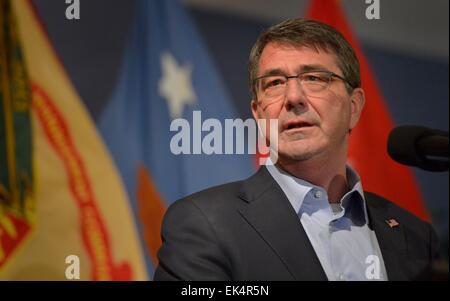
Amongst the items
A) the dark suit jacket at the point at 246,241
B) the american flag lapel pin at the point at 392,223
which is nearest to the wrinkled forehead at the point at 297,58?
the dark suit jacket at the point at 246,241

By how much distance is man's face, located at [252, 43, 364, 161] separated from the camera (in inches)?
51.9

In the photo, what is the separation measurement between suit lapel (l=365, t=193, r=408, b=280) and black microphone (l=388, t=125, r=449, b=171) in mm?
233

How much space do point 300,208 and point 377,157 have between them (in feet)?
3.18

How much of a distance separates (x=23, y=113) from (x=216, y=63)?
0.62 m

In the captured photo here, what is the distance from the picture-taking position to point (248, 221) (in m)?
1.26

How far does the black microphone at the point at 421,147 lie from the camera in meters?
1.07

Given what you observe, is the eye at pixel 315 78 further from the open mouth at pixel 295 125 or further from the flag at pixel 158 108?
the flag at pixel 158 108

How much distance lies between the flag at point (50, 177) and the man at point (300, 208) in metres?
0.90

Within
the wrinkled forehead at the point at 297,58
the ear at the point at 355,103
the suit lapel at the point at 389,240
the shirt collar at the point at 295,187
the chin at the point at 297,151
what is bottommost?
the suit lapel at the point at 389,240

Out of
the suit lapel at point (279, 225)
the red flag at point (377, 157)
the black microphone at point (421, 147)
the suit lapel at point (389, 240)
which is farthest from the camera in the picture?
the red flag at point (377, 157)

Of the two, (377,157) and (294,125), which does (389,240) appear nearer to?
(294,125)

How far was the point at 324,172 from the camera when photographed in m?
1.39

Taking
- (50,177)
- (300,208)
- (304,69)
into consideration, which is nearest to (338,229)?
(300,208)
